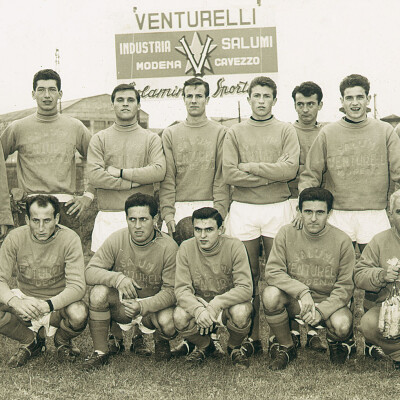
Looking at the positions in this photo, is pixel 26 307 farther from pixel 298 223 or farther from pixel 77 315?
pixel 298 223

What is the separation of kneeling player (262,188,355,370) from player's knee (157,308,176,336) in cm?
72

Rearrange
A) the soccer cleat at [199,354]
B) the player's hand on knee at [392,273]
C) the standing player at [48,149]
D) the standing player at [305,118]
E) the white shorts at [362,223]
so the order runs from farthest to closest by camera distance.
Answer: the standing player at [305,118], the standing player at [48,149], the white shorts at [362,223], the soccer cleat at [199,354], the player's hand on knee at [392,273]

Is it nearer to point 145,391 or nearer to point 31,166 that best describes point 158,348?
point 145,391

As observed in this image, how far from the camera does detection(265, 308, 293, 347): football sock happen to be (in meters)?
4.37

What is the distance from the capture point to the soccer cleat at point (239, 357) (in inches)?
168

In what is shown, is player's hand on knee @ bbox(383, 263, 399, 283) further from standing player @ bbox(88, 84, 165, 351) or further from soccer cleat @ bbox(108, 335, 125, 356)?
soccer cleat @ bbox(108, 335, 125, 356)

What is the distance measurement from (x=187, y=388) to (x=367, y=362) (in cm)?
139

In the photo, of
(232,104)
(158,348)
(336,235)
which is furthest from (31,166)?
(232,104)

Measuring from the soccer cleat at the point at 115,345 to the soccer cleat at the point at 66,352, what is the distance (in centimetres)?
27

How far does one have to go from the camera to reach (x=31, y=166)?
5.27 metres

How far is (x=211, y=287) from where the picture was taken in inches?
176

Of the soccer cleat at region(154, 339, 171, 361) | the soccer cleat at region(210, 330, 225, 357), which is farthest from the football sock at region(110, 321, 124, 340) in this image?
the soccer cleat at region(210, 330, 225, 357)

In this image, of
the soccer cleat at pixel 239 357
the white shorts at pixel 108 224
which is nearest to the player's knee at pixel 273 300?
the soccer cleat at pixel 239 357

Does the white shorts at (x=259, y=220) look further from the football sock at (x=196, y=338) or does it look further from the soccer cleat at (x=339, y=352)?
the soccer cleat at (x=339, y=352)
